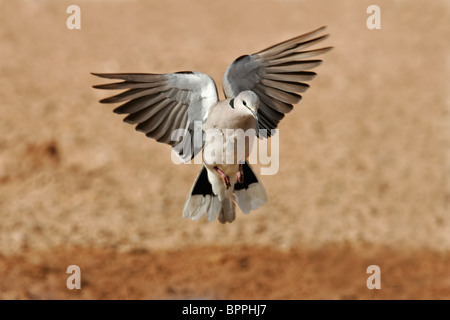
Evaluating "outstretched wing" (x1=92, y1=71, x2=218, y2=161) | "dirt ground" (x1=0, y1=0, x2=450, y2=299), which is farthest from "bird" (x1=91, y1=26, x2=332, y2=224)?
"dirt ground" (x1=0, y1=0, x2=450, y2=299)

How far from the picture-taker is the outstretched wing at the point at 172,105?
3.30m

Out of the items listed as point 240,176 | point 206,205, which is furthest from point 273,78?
point 206,205

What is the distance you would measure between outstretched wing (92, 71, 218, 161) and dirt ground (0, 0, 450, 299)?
288cm

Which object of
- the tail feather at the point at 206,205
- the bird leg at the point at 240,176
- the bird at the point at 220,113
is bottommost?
the tail feather at the point at 206,205

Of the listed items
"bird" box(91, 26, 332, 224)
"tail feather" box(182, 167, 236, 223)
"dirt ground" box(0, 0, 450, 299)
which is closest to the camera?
"bird" box(91, 26, 332, 224)

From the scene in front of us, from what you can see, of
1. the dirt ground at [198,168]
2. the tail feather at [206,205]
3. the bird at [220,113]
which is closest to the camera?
the bird at [220,113]

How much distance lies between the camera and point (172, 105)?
3.48 meters

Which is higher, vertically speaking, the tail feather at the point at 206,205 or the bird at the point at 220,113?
the bird at the point at 220,113

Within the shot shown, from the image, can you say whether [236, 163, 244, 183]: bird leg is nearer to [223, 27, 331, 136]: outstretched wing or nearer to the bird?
the bird

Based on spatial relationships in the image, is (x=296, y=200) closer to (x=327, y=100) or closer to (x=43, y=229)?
(x=327, y=100)

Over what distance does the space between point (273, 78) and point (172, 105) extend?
0.54 metres

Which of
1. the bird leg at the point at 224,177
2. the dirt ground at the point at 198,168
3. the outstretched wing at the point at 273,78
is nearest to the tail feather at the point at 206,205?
the bird leg at the point at 224,177

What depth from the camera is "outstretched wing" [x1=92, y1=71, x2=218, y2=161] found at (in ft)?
10.8

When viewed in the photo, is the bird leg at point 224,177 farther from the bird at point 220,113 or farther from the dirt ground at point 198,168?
the dirt ground at point 198,168
